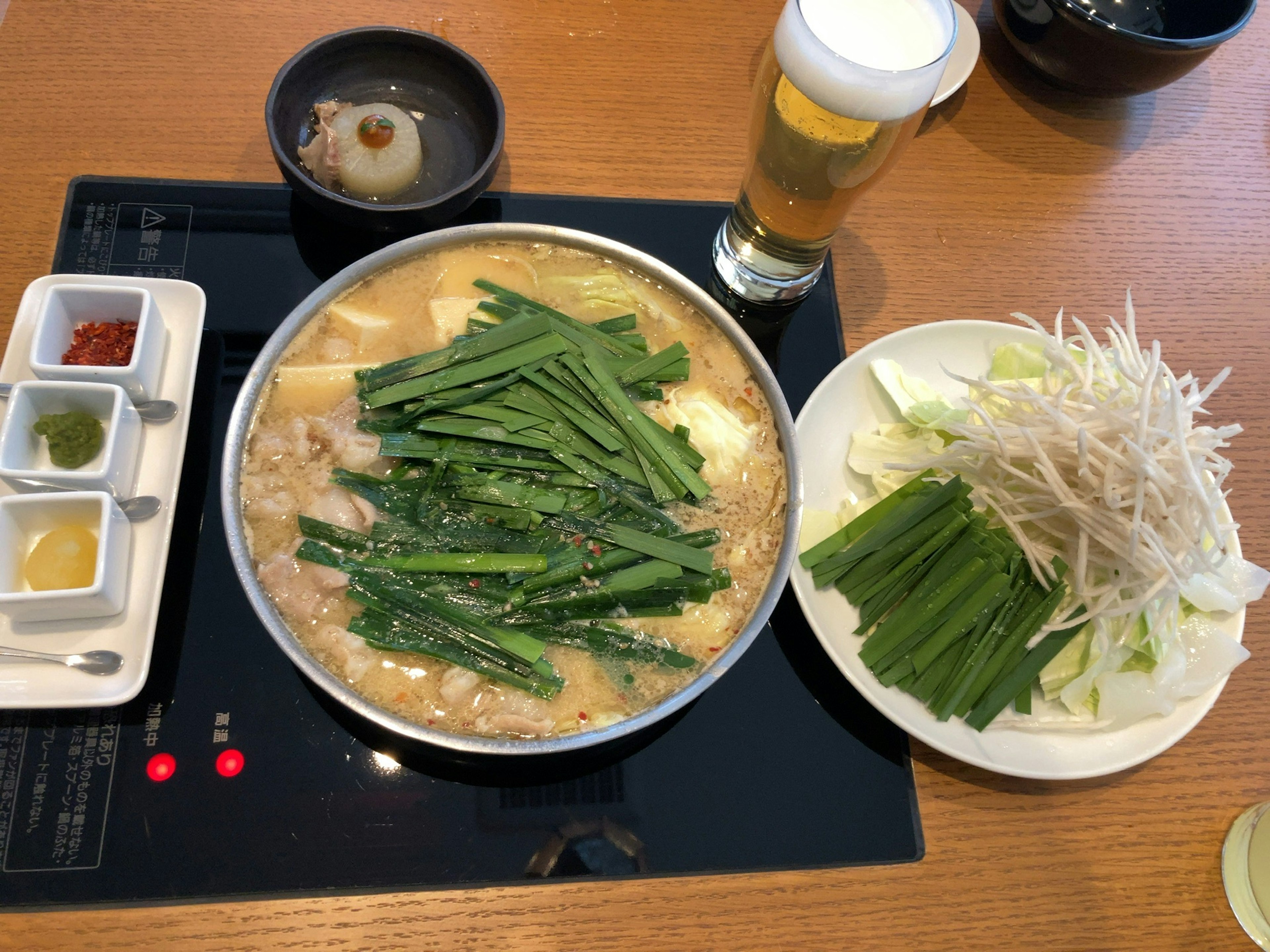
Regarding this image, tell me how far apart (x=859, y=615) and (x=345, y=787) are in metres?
1.07

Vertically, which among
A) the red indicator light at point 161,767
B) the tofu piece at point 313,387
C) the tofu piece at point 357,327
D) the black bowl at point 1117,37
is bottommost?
the red indicator light at point 161,767

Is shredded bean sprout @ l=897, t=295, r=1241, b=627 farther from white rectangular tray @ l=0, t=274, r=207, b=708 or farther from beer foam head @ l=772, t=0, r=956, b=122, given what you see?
white rectangular tray @ l=0, t=274, r=207, b=708

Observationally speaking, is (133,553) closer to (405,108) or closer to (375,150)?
(375,150)

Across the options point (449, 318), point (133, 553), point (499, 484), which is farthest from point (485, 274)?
point (133, 553)

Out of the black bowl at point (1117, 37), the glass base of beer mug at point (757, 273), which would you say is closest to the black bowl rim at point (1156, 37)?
the black bowl at point (1117, 37)

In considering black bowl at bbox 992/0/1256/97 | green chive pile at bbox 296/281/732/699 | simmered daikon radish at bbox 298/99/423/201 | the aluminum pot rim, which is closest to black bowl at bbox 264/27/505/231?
simmered daikon radish at bbox 298/99/423/201

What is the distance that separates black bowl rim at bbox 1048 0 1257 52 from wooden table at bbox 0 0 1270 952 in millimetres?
358

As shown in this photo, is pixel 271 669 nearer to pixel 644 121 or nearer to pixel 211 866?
pixel 211 866

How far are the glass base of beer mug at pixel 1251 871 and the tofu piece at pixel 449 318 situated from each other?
6.24 feet

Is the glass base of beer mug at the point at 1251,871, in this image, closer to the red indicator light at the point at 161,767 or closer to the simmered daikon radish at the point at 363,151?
the red indicator light at the point at 161,767

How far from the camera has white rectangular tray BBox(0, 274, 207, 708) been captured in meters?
1.42

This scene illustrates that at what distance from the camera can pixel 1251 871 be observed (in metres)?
1.59

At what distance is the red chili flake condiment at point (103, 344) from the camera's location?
5.35ft

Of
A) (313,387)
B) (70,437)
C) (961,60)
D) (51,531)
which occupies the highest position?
(961,60)
